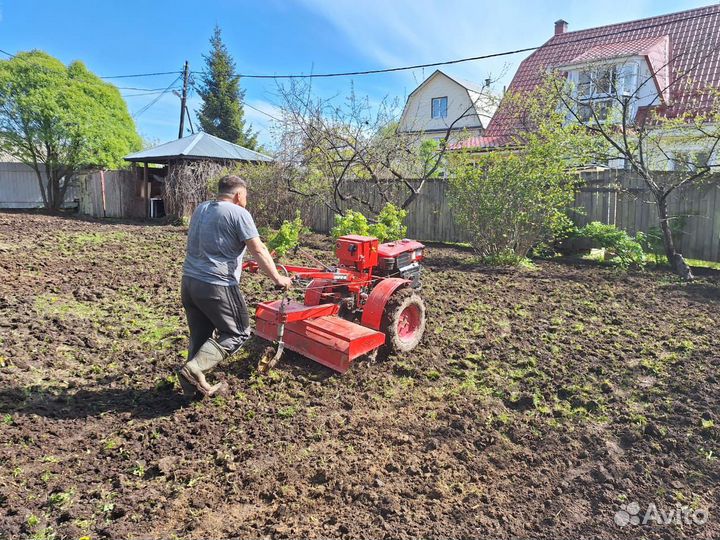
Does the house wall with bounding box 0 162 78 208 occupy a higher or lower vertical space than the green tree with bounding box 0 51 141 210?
lower

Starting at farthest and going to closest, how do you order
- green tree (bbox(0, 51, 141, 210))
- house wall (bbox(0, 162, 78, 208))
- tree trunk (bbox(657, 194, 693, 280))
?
house wall (bbox(0, 162, 78, 208))
green tree (bbox(0, 51, 141, 210))
tree trunk (bbox(657, 194, 693, 280))

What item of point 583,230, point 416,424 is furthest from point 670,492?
point 583,230

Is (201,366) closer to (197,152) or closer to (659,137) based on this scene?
(659,137)

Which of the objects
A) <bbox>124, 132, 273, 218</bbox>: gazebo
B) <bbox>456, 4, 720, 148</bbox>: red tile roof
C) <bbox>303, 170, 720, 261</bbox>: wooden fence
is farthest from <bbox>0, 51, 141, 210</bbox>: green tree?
<bbox>456, 4, 720, 148</bbox>: red tile roof

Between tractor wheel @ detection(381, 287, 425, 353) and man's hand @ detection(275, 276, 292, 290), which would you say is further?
tractor wheel @ detection(381, 287, 425, 353)

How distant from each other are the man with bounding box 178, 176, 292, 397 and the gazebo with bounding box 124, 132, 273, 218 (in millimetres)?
13351

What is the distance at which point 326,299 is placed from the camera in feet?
15.8

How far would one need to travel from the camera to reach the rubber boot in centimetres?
356

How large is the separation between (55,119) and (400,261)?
17225mm

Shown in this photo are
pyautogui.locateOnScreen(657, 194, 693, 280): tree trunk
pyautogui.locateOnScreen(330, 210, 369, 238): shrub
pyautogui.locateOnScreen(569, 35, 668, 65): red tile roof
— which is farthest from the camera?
pyautogui.locateOnScreen(569, 35, 668, 65): red tile roof

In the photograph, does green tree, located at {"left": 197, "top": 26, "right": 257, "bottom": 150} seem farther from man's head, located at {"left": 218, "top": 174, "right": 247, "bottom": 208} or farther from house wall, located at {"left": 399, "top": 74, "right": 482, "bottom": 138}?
man's head, located at {"left": 218, "top": 174, "right": 247, "bottom": 208}

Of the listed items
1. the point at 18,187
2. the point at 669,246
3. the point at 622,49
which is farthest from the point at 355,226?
the point at 18,187

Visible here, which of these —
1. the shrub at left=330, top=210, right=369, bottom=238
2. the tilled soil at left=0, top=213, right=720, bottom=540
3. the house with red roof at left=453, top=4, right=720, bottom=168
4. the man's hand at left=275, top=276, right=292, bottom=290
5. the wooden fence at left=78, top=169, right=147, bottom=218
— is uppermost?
the house with red roof at left=453, top=4, right=720, bottom=168

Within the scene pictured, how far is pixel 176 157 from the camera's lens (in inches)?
666
